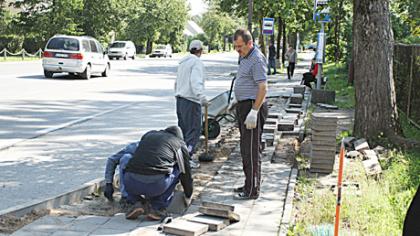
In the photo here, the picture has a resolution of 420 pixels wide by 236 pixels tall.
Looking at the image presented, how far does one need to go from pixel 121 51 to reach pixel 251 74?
49.4m

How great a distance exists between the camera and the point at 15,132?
11625 mm

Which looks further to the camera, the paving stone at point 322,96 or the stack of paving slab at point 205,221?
the paving stone at point 322,96

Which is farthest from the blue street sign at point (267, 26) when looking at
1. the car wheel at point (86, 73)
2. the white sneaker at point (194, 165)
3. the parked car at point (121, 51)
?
the parked car at point (121, 51)

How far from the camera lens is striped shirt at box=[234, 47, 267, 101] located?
22.4ft

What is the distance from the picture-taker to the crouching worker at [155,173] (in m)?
6.12

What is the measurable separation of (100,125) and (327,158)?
5.97 metres

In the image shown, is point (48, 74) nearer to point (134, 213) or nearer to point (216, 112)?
point (216, 112)

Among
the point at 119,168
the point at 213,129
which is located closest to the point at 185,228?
the point at 119,168

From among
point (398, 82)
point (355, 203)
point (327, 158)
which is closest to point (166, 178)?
point (355, 203)

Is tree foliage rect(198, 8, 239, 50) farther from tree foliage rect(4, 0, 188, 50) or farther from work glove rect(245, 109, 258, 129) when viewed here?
work glove rect(245, 109, 258, 129)

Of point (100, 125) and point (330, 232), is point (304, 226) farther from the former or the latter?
point (100, 125)

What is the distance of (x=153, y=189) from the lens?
615 cm

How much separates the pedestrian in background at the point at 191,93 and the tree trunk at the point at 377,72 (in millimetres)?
3667

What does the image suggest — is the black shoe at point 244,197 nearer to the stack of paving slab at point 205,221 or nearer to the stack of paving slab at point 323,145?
the stack of paving slab at point 205,221
